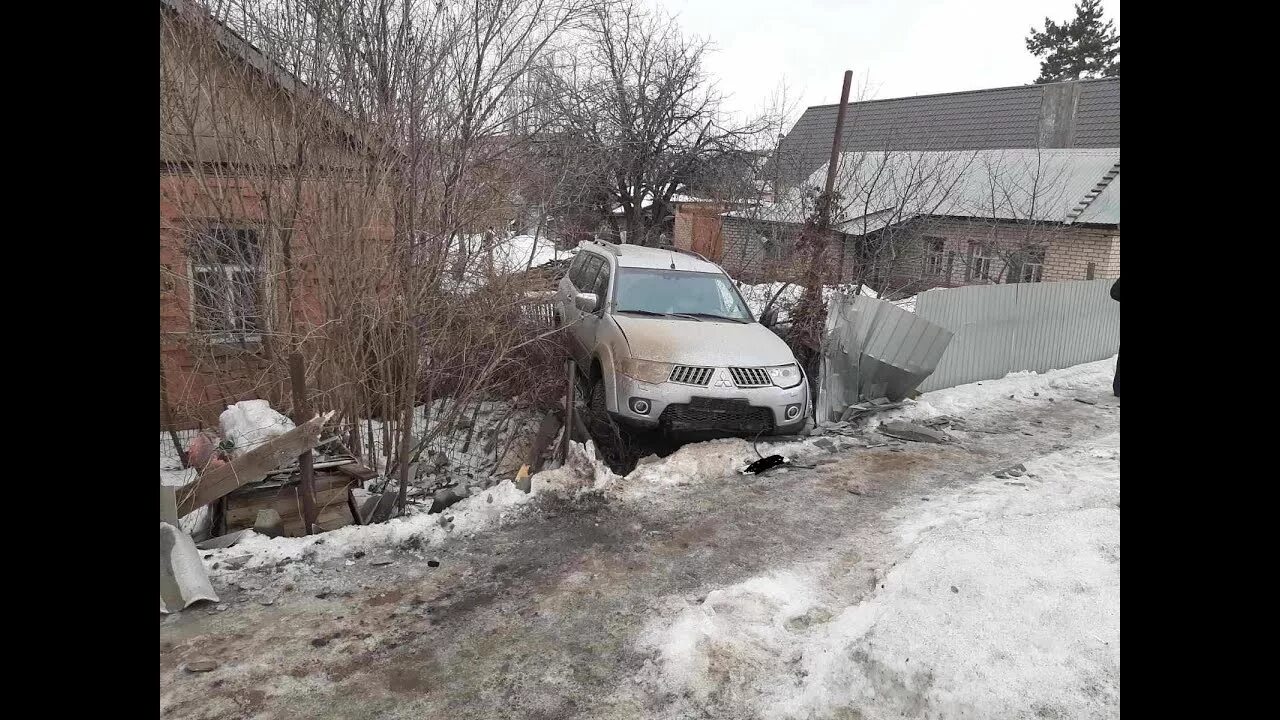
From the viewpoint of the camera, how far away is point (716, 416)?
718 cm

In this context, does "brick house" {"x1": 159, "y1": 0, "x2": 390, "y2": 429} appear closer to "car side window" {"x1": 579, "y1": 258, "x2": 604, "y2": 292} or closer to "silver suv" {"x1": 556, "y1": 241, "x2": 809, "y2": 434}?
"silver suv" {"x1": 556, "y1": 241, "x2": 809, "y2": 434}

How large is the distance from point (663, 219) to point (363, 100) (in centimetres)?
1106

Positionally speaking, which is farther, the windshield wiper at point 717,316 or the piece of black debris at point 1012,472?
the windshield wiper at point 717,316

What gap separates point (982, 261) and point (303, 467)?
686 inches

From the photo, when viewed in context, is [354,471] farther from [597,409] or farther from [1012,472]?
[1012,472]

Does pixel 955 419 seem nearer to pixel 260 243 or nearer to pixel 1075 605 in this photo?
pixel 1075 605

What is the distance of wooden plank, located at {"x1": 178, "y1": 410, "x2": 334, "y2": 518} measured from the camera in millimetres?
5027

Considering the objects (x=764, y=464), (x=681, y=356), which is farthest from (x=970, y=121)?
(x=764, y=464)

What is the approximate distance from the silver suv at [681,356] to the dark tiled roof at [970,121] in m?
13.5

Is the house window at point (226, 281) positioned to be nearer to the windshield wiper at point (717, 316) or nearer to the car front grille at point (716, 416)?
the car front grille at point (716, 416)

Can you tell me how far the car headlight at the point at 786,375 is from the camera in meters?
7.37

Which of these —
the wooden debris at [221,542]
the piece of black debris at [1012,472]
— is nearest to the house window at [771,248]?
the piece of black debris at [1012,472]

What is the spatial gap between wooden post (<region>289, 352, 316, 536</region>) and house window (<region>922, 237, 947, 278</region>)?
15727mm

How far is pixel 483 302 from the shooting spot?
7.39 m
